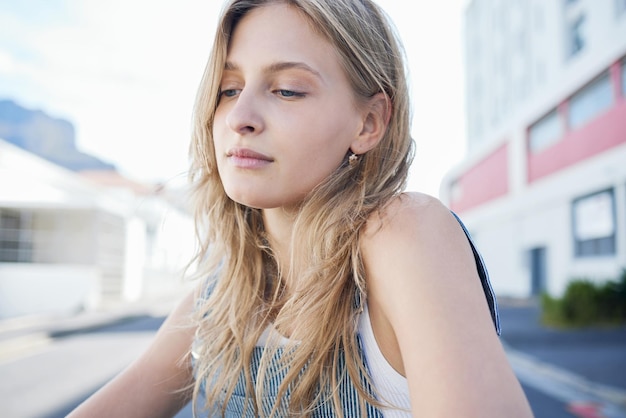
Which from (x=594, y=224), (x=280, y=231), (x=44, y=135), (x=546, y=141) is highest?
(x=44, y=135)

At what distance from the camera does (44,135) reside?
174 feet

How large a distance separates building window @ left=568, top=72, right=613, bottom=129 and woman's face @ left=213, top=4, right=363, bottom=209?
16942 millimetres

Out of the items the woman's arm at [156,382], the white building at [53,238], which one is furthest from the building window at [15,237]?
the woman's arm at [156,382]

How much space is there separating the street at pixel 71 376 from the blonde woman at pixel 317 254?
4023mm

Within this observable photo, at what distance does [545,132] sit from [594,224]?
20.2ft

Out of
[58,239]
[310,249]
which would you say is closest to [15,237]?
[58,239]

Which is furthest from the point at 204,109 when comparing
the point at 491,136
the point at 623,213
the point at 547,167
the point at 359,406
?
the point at 491,136

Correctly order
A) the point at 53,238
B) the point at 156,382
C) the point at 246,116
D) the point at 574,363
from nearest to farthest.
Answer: the point at 246,116
the point at 156,382
the point at 574,363
the point at 53,238

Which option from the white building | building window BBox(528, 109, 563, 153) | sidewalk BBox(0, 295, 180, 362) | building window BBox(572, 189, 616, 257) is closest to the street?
sidewalk BBox(0, 295, 180, 362)

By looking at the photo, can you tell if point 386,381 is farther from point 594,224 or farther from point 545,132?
point 545,132

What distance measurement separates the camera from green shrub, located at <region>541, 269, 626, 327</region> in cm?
1161

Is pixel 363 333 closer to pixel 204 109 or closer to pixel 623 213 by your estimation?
pixel 204 109

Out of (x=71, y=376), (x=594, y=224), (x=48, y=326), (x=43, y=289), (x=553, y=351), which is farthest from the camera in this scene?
(x=594, y=224)

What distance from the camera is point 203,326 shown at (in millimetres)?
1362
